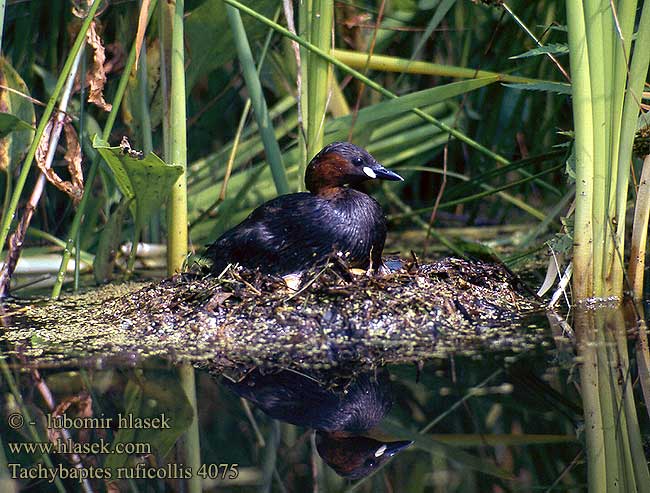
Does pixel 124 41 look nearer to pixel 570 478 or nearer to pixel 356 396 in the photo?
pixel 356 396

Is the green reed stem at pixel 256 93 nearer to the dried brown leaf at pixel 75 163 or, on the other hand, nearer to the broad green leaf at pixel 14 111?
the dried brown leaf at pixel 75 163

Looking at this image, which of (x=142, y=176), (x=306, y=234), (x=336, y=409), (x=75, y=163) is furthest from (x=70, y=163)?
(x=336, y=409)

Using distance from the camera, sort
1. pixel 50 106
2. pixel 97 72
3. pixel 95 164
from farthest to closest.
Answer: pixel 95 164
pixel 97 72
pixel 50 106

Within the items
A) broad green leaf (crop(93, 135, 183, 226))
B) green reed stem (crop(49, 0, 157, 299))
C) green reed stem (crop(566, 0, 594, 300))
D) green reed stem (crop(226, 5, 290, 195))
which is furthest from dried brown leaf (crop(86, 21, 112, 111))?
green reed stem (crop(566, 0, 594, 300))

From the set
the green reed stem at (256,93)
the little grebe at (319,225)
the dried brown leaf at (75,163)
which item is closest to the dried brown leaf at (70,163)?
the dried brown leaf at (75,163)

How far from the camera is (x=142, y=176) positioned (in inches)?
164

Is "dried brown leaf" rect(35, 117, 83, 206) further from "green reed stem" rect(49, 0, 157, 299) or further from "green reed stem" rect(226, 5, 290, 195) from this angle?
"green reed stem" rect(226, 5, 290, 195)

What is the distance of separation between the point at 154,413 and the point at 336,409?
53 centimetres

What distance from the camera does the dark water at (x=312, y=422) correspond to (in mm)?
2420

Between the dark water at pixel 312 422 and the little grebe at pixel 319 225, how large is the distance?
2.94 feet

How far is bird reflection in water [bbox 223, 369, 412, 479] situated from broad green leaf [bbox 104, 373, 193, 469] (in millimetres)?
193

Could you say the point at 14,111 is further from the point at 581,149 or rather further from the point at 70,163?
the point at 581,149

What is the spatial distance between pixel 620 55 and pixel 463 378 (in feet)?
4.61

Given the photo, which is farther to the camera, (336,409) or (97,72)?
(97,72)
